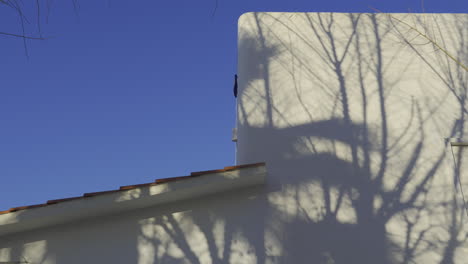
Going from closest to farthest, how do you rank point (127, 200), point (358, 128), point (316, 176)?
point (127, 200)
point (316, 176)
point (358, 128)

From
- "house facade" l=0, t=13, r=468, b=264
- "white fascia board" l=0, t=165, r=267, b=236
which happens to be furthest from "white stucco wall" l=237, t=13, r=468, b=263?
"white fascia board" l=0, t=165, r=267, b=236

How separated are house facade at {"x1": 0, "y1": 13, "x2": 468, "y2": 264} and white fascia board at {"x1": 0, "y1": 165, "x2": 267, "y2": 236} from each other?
0.05 ft

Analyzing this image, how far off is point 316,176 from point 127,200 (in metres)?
2.80

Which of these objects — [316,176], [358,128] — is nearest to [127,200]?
[316,176]

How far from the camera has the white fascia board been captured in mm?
Answer: 5402

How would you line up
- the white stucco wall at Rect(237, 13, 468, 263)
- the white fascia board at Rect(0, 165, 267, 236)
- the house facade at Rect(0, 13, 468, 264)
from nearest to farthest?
1. the white fascia board at Rect(0, 165, 267, 236)
2. the house facade at Rect(0, 13, 468, 264)
3. the white stucco wall at Rect(237, 13, 468, 263)

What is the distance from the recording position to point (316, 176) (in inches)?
255

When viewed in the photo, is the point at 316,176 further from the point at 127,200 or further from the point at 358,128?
the point at 127,200

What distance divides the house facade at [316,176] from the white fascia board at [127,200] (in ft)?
0.05

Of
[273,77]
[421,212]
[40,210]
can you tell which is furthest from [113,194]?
[421,212]

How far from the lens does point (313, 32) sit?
7938 mm

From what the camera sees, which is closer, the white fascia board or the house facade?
the white fascia board

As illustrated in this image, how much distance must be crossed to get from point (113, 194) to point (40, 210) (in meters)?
0.92

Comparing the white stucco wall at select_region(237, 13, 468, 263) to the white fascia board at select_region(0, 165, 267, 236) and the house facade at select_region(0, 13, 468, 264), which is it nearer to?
the house facade at select_region(0, 13, 468, 264)
